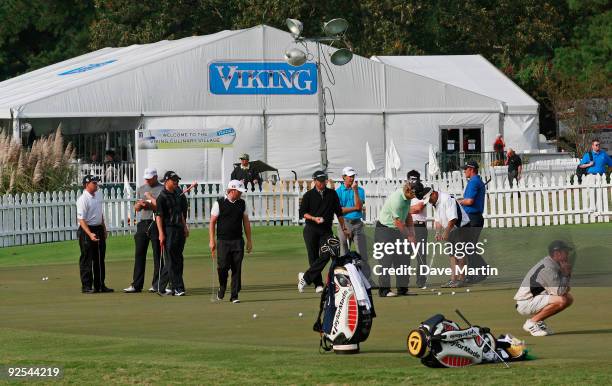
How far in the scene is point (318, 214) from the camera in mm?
20797

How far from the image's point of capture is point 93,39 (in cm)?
6631

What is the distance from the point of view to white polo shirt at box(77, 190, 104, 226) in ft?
70.1

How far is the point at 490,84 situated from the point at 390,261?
105 feet

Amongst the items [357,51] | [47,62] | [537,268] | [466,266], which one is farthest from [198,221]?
[47,62]

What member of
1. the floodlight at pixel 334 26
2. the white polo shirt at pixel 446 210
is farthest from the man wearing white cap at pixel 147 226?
the floodlight at pixel 334 26

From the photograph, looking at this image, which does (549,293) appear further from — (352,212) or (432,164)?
(432,164)

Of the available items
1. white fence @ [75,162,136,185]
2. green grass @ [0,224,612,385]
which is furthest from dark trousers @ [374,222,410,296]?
white fence @ [75,162,136,185]

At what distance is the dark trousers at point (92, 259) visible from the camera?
21.7m

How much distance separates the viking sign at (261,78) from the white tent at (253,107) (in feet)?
0.27

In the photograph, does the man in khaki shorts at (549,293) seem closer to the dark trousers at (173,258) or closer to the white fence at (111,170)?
the dark trousers at (173,258)

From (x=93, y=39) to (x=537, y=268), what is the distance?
52.4 m

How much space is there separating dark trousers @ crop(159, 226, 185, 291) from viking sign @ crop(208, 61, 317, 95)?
21812 millimetres

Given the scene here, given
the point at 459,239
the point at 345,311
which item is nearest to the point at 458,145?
the point at 459,239

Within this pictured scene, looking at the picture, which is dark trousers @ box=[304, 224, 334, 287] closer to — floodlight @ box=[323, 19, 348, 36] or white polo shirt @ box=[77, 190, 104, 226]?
white polo shirt @ box=[77, 190, 104, 226]
